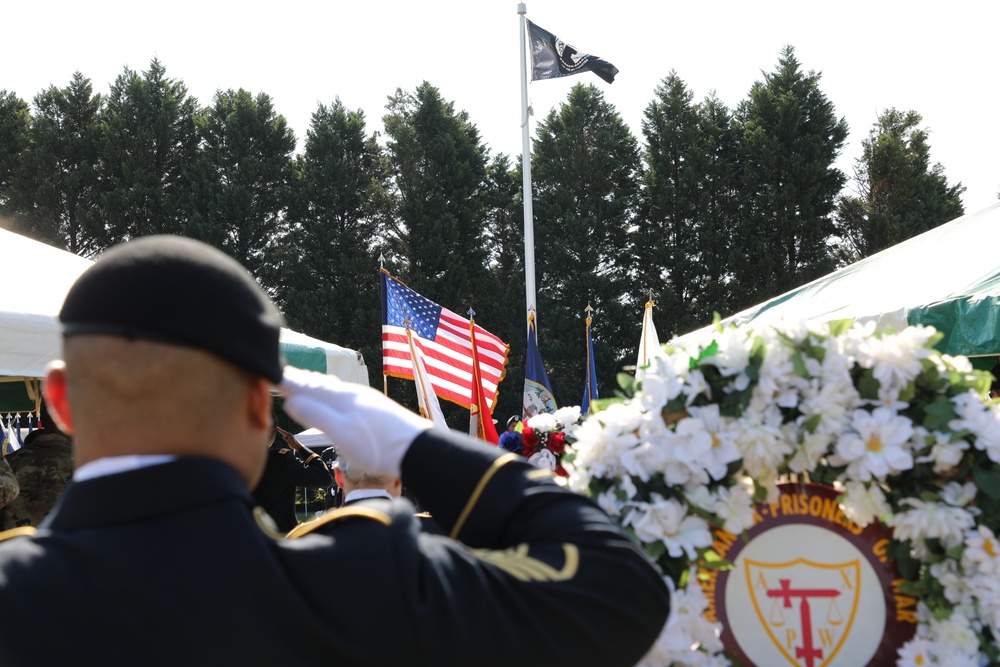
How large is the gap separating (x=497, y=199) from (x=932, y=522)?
1064 inches

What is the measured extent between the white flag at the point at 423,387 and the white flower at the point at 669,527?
6.65m

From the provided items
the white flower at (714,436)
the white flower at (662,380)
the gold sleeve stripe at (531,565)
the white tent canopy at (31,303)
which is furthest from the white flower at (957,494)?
the white tent canopy at (31,303)

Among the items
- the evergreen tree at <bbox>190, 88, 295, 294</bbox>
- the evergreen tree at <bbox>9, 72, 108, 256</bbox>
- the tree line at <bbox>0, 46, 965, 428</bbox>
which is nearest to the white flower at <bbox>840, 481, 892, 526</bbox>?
the tree line at <bbox>0, 46, 965, 428</bbox>

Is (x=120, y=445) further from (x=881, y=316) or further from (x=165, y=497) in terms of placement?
(x=881, y=316)

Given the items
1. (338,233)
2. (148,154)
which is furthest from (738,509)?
(148,154)

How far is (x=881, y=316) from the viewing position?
6398 millimetres

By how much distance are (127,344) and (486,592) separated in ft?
1.76

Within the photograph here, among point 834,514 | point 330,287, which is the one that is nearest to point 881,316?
point 834,514

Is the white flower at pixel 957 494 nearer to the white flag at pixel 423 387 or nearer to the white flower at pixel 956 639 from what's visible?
the white flower at pixel 956 639

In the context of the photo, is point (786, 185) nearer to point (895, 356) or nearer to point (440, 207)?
point (440, 207)

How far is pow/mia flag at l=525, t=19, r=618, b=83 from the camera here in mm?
15570

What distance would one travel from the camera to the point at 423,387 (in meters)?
8.94

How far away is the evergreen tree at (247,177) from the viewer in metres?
26.8

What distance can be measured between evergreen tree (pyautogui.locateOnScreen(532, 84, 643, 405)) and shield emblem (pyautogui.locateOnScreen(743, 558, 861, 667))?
24.2m
